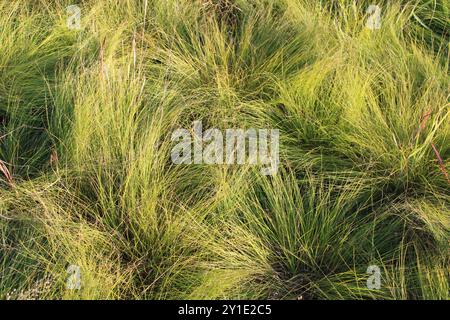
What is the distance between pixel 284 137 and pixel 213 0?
0.88 meters

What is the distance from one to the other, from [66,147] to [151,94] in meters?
0.39

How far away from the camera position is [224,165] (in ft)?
6.99

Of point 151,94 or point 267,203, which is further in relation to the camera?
point 151,94

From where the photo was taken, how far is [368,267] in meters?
1.95

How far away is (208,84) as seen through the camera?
2438 millimetres

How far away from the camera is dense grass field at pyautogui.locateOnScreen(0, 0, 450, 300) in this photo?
1.95 m

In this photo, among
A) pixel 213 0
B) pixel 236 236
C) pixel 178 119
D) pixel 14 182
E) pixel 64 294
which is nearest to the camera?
pixel 64 294

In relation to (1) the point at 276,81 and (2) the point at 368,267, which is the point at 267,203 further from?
(1) the point at 276,81

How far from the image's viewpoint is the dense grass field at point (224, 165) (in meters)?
1.95

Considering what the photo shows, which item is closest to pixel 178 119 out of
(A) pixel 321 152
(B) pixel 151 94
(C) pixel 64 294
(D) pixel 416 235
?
(B) pixel 151 94

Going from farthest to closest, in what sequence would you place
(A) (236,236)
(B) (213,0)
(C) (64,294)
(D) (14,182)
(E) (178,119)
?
(B) (213,0) → (E) (178,119) → (D) (14,182) → (A) (236,236) → (C) (64,294)
